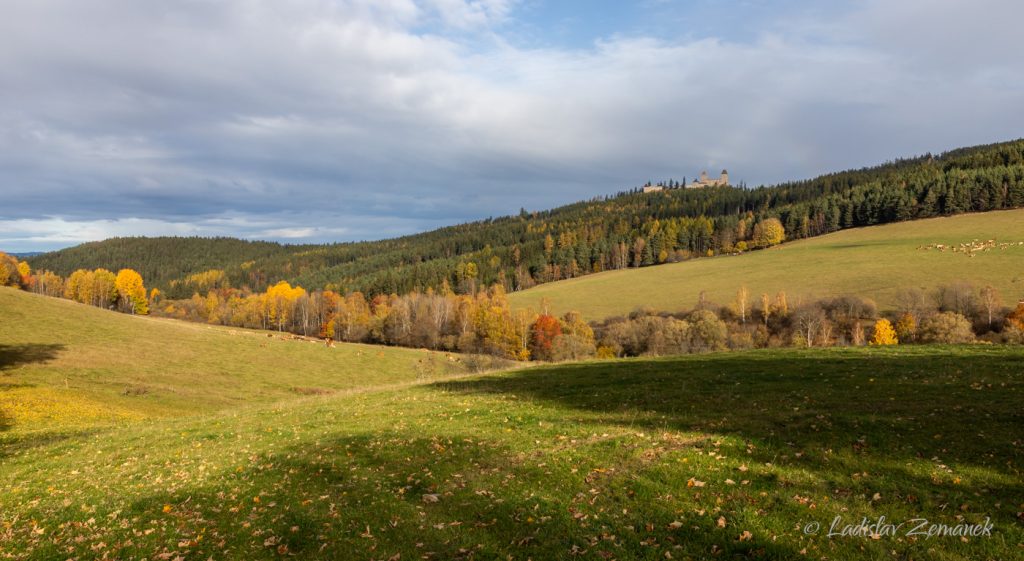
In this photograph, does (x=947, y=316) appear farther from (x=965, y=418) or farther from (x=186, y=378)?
(x=186, y=378)

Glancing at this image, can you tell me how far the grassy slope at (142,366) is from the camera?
127ft

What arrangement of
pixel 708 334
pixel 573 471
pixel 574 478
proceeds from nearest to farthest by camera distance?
pixel 574 478 < pixel 573 471 < pixel 708 334

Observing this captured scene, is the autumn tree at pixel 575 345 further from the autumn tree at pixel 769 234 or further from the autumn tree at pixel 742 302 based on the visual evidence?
the autumn tree at pixel 769 234

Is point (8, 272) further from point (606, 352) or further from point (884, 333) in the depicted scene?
point (884, 333)

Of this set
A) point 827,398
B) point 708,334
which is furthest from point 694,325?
point 827,398

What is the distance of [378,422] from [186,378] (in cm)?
4467

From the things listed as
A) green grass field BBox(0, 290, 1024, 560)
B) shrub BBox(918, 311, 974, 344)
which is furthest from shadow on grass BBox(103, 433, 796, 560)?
shrub BBox(918, 311, 974, 344)

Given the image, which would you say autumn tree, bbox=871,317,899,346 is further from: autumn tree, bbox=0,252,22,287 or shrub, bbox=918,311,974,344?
autumn tree, bbox=0,252,22,287

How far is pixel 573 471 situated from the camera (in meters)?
13.2

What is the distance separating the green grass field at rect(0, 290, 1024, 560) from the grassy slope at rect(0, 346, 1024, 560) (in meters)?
0.07

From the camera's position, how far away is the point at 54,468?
18.3 m

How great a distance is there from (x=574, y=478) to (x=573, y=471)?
0.45 meters

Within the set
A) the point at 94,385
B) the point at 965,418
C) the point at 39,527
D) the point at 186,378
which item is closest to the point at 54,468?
the point at 39,527

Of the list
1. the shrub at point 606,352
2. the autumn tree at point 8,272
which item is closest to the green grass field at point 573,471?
the shrub at point 606,352
